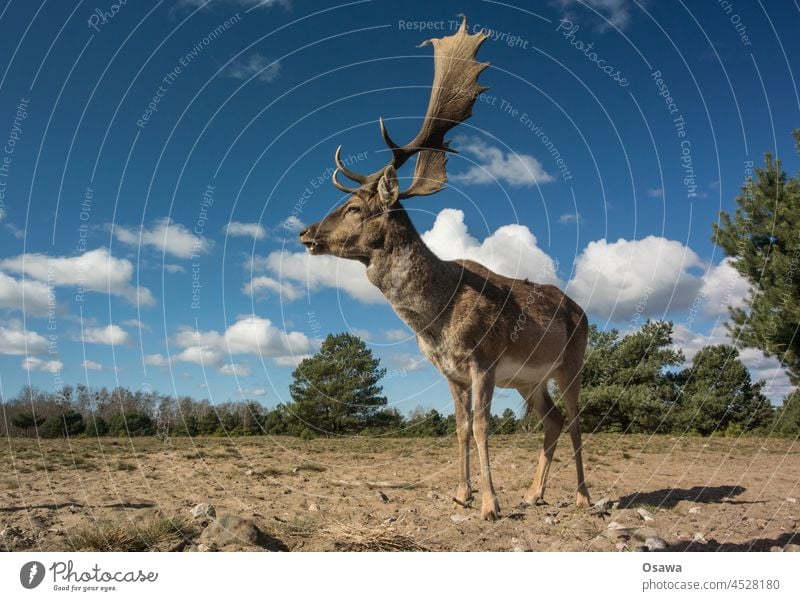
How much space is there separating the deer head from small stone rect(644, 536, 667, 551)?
512 cm

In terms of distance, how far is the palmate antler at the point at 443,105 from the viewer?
837 cm

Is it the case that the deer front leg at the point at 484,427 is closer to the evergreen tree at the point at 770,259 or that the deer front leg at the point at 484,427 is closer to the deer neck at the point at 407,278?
the deer neck at the point at 407,278

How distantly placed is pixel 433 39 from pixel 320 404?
67.4ft

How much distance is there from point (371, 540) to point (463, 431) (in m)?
3.03

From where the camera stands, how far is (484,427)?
748 cm

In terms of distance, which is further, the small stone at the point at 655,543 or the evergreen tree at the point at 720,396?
the evergreen tree at the point at 720,396

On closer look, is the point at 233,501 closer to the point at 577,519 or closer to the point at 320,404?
the point at 577,519

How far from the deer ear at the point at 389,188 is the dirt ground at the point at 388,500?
14.6 ft

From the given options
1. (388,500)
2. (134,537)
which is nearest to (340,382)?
(388,500)

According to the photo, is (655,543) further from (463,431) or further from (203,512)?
(203,512)

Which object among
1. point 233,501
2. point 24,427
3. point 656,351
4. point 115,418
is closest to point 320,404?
point 115,418

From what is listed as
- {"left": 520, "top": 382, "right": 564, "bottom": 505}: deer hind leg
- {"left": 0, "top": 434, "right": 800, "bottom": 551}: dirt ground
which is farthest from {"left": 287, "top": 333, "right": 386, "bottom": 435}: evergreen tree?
{"left": 520, "top": 382, "right": 564, "bottom": 505}: deer hind leg
